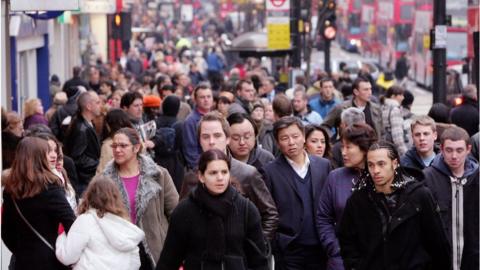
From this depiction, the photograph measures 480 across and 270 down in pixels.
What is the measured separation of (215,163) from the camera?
8.45m

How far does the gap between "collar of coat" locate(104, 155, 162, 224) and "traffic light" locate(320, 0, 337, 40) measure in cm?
2726

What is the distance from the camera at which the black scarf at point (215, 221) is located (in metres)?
8.30

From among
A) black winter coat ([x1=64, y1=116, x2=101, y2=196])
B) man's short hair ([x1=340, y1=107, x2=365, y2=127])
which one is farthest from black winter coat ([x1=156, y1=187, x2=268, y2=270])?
black winter coat ([x1=64, y1=116, x2=101, y2=196])

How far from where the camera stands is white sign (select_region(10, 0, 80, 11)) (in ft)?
33.4

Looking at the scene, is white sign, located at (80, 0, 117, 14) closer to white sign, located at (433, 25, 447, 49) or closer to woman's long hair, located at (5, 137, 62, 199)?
white sign, located at (433, 25, 447, 49)

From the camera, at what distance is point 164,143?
49.7ft

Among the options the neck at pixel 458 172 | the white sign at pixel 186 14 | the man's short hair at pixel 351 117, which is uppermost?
the man's short hair at pixel 351 117

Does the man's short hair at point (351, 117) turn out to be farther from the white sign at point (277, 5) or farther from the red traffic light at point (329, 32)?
the red traffic light at point (329, 32)

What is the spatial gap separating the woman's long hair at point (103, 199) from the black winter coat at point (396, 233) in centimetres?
147

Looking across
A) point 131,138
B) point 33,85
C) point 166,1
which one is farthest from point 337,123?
point 166,1

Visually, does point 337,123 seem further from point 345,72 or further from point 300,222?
point 345,72

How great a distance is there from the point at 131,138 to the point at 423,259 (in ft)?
8.50

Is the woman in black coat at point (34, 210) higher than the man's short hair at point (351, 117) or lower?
lower

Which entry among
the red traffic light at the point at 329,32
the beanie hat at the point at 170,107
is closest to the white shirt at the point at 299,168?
the beanie hat at the point at 170,107
